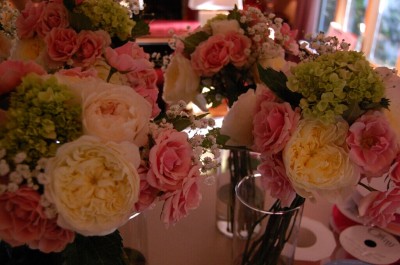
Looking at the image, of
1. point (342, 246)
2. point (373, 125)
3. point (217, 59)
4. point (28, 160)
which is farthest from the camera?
point (342, 246)

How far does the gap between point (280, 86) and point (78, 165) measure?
1.08ft

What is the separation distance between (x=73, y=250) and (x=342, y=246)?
2.15 feet

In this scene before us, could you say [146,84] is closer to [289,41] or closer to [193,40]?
[193,40]

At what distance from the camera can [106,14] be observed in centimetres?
72

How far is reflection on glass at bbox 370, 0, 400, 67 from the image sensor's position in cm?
333

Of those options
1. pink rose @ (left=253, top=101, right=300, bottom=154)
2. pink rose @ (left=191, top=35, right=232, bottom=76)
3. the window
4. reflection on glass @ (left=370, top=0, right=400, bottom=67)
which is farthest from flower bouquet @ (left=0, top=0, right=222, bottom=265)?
reflection on glass @ (left=370, top=0, right=400, bottom=67)

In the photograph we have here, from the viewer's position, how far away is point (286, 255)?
2.51 feet

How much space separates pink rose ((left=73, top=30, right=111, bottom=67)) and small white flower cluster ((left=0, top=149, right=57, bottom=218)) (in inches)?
12.2

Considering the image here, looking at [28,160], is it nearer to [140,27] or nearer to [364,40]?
[140,27]

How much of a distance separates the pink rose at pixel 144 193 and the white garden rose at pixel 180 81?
0.41 m

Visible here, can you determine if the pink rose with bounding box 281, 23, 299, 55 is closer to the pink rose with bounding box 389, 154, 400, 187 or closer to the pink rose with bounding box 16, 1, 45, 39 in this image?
the pink rose with bounding box 389, 154, 400, 187

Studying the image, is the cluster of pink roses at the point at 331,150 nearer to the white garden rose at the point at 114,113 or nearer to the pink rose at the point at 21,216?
the white garden rose at the point at 114,113

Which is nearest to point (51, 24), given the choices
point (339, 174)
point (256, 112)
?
point (256, 112)

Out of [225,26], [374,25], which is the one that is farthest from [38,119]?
[374,25]
